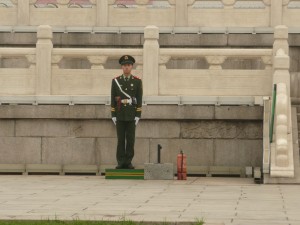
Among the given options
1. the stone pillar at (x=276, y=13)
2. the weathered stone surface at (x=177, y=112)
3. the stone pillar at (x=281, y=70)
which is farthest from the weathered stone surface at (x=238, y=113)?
the stone pillar at (x=276, y=13)

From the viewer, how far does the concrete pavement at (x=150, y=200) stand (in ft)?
39.6

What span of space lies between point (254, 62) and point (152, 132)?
5018 mm

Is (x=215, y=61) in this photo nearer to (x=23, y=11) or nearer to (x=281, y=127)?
(x=281, y=127)

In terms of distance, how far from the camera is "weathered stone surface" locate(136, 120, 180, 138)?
68.7ft

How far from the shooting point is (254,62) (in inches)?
982

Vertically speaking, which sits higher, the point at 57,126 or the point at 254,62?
the point at 254,62

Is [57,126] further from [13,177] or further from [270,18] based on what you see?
[270,18]

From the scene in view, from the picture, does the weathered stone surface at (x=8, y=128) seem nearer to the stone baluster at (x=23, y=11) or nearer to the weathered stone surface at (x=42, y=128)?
the weathered stone surface at (x=42, y=128)

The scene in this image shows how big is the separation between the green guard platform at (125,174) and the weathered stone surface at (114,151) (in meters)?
1.64

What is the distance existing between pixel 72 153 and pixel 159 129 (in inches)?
74.7

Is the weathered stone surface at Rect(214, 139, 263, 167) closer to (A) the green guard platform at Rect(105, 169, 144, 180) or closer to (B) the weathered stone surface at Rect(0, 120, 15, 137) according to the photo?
(A) the green guard platform at Rect(105, 169, 144, 180)

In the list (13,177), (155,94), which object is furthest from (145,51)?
(13,177)

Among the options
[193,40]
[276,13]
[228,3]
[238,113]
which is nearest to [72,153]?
[238,113]

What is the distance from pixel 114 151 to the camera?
2102 cm
